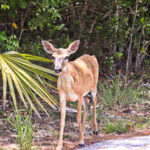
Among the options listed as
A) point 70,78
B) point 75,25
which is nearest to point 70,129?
point 70,78

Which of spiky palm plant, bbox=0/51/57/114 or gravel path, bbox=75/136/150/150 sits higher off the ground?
spiky palm plant, bbox=0/51/57/114

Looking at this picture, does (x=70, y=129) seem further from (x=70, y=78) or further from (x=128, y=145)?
(x=128, y=145)

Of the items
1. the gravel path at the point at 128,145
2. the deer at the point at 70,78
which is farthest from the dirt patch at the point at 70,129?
the gravel path at the point at 128,145

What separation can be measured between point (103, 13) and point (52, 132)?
3652 mm

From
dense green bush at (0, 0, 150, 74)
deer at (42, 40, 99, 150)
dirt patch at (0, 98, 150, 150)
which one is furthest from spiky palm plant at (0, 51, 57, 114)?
dense green bush at (0, 0, 150, 74)

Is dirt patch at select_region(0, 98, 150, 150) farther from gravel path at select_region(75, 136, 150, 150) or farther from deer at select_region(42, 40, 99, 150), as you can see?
gravel path at select_region(75, 136, 150, 150)

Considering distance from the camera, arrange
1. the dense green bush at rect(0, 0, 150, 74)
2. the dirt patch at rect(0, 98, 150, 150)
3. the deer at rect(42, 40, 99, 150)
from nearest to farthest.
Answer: the deer at rect(42, 40, 99, 150)
the dirt patch at rect(0, 98, 150, 150)
the dense green bush at rect(0, 0, 150, 74)

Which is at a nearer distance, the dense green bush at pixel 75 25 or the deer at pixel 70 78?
the deer at pixel 70 78

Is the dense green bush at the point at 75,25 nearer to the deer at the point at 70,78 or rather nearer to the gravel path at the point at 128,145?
the deer at the point at 70,78

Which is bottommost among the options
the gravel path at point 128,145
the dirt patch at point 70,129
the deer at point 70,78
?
the dirt patch at point 70,129

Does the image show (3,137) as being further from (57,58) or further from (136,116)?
(136,116)

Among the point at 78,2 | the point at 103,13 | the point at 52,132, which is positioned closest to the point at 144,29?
the point at 103,13

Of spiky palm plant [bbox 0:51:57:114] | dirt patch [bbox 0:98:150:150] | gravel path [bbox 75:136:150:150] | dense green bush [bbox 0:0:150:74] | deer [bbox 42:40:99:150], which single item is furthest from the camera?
dense green bush [bbox 0:0:150:74]

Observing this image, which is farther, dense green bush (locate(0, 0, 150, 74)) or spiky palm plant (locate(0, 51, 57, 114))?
dense green bush (locate(0, 0, 150, 74))
